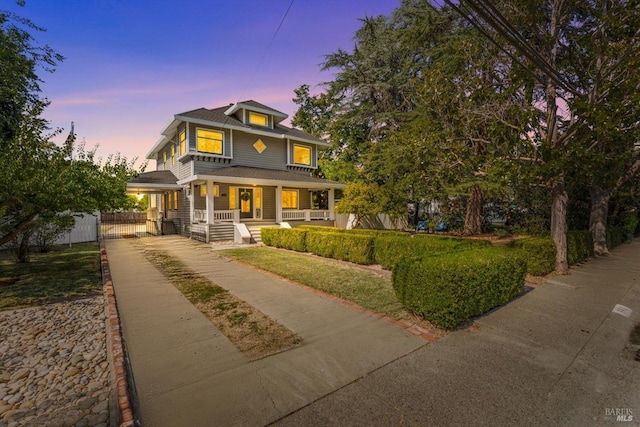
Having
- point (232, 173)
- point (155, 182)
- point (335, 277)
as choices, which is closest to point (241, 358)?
point (335, 277)

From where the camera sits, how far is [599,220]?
41.0 ft

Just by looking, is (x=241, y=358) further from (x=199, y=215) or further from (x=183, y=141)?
(x=183, y=141)

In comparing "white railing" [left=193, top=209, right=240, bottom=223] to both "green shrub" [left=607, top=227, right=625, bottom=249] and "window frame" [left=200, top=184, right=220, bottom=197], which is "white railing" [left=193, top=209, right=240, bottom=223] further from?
"green shrub" [left=607, top=227, right=625, bottom=249]

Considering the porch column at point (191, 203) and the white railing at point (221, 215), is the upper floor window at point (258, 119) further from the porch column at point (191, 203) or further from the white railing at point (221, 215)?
the white railing at point (221, 215)

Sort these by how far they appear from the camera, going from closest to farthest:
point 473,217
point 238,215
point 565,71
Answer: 1. point 565,71
2. point 473,217
3. point 238,215

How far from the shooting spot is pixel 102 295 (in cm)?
636

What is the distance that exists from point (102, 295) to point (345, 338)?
5.82 meters

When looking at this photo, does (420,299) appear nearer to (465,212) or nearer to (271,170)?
(465,212)

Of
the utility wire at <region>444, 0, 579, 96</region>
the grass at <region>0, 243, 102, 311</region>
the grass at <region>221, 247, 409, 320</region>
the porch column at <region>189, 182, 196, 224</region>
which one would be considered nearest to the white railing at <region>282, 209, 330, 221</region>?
the porch column at <region>189, 182, 196, 224</region>

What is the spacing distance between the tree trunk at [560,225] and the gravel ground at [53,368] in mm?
10981

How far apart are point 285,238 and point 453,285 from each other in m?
9.31

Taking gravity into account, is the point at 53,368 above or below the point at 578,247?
below

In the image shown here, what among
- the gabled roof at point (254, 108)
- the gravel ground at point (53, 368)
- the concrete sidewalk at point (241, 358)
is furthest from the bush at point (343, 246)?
the gabled roof at point (254, 108)

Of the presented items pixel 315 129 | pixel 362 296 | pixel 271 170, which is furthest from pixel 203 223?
pixel 315 129
